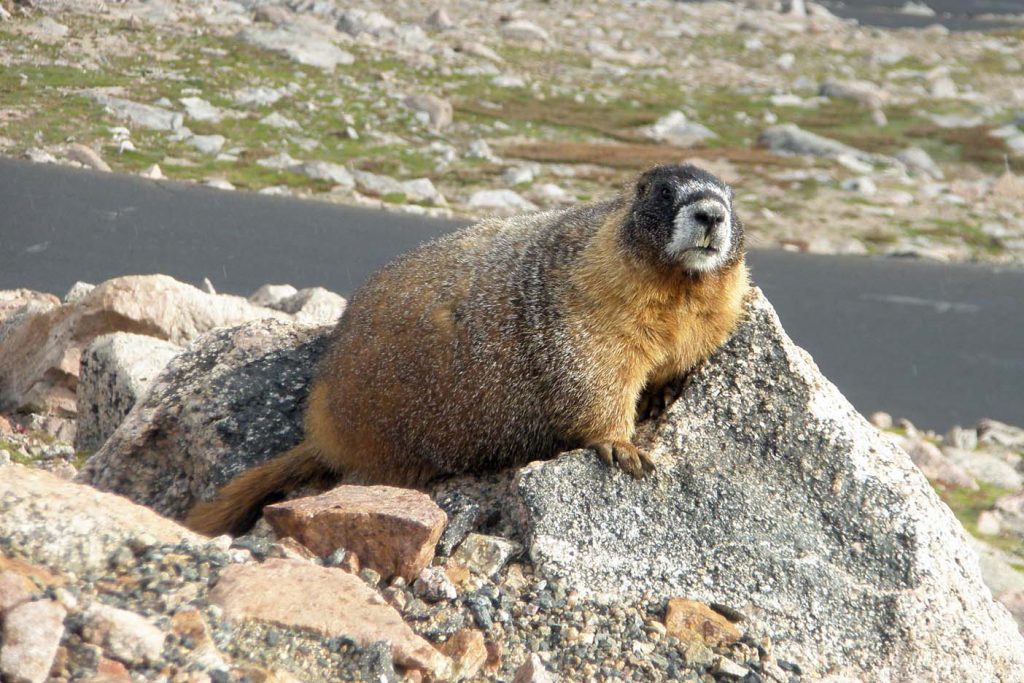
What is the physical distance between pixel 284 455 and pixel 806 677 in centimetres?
373

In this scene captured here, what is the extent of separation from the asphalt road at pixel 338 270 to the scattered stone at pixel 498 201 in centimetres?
889

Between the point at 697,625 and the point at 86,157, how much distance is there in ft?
70.4

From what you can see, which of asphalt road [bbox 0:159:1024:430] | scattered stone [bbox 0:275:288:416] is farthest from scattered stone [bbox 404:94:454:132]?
scattered stone [bbox 0:275:288:416]

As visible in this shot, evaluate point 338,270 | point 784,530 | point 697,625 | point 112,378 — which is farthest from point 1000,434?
point 697,625

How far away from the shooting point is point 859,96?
65.3 metres

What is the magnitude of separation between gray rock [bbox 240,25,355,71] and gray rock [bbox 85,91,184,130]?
15.4m

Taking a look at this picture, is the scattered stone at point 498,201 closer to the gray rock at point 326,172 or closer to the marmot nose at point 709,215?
the gray rock at point 326,172

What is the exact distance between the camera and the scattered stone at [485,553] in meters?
5.89

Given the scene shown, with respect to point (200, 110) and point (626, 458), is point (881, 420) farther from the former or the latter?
point (200, 110)

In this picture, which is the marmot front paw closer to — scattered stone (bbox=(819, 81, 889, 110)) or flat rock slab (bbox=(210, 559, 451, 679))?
flat rock slab (bbox=(210, 559, 451, 679))

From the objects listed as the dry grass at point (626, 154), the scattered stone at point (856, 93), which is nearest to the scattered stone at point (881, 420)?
the dry grass at point (626, 154)

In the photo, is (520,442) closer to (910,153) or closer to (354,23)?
(910,153)

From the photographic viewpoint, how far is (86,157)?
79.2ft

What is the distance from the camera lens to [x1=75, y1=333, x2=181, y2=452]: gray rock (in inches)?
394
